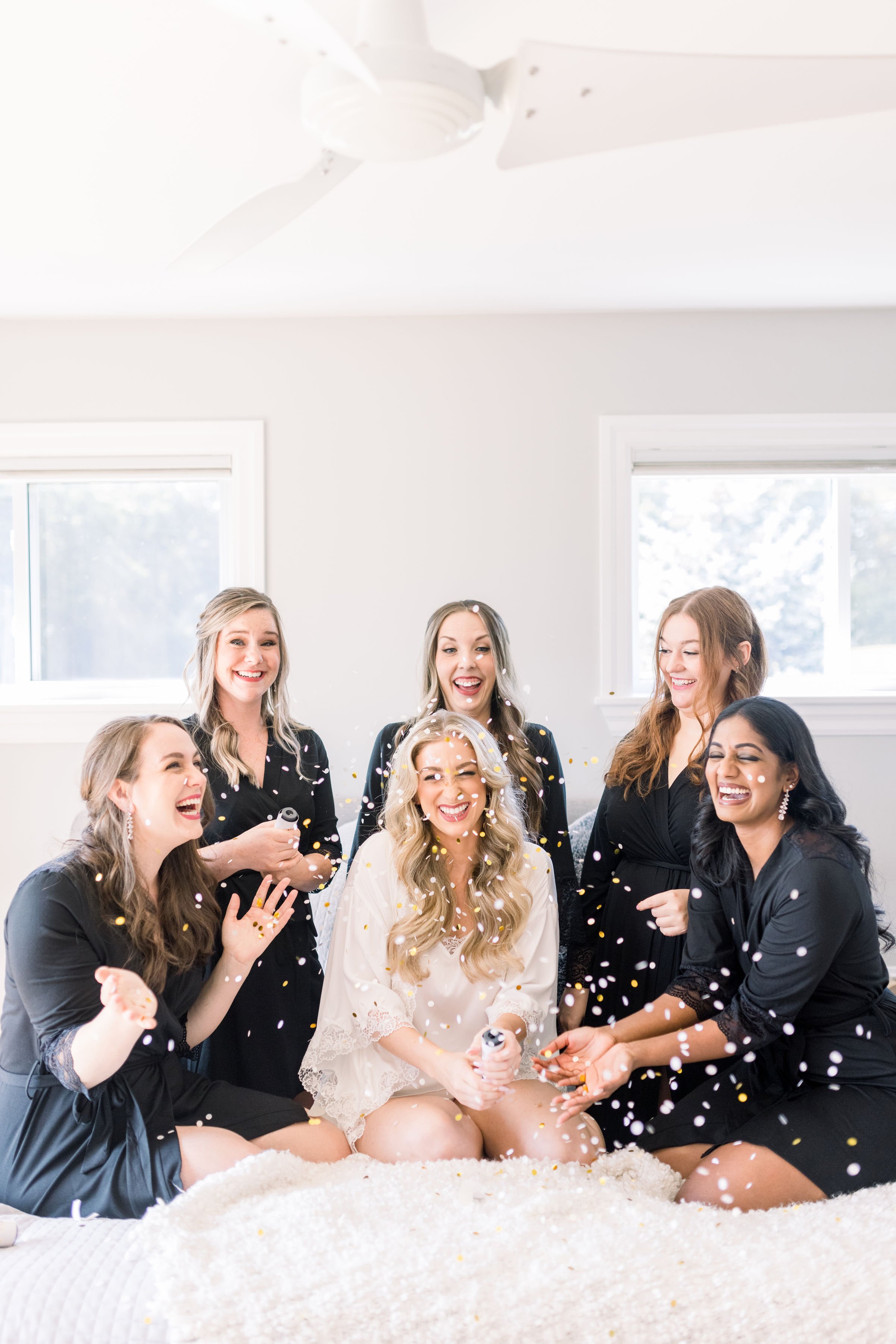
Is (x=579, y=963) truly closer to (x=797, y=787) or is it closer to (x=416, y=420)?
(x=797, y=787)

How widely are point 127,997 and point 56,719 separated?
2.35 meters

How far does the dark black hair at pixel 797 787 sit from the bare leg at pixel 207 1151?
1.10 m

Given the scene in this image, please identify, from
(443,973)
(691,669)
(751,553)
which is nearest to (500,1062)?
(443,973)

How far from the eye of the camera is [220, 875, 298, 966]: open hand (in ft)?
6.90

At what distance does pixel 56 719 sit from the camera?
383 cm

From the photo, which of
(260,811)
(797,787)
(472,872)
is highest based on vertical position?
(797,787)

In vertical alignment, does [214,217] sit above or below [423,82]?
above

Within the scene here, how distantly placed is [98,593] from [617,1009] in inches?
108

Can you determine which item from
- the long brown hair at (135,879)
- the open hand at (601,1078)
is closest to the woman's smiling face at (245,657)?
the long brown hair at (135,879)

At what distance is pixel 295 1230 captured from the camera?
1.62 metres

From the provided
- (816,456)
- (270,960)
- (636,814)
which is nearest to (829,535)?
(816,456)

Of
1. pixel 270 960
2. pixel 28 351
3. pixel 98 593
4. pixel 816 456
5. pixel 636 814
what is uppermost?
pixel 28 351

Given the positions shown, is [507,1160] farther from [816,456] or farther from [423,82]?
[816,456]

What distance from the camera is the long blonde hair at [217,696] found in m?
2.45
